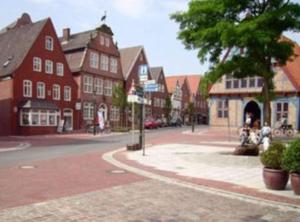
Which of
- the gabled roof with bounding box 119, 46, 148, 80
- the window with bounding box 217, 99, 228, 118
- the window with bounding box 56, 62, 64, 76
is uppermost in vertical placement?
the gabled roof with bounding box 119, 46, 148, 80

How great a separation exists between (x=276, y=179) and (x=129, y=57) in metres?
54.3

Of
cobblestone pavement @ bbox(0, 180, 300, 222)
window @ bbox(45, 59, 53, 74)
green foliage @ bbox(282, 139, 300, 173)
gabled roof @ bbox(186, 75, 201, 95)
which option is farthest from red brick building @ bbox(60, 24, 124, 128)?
green foliage @ bbox(282, 139, 300, 173)

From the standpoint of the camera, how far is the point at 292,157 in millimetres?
9812

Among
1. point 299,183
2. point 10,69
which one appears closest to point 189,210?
point 299,183

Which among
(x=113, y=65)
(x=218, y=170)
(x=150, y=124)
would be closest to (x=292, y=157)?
(x=218, y=170)

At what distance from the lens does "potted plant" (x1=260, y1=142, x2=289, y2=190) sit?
10.6 m

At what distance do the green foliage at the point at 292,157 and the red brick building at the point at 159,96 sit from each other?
5927 centimetres

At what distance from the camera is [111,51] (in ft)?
181

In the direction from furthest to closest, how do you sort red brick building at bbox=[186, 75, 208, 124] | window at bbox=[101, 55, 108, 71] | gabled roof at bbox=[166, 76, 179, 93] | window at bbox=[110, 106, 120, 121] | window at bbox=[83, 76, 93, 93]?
red brick building at bbox=[186, 75, 208, 124], gabled roof at bbox=[166, 76, 179, 93], window at bbox=[110, 106, 120, 121], window at bbox=[101, 55, 108, 71], window at bbox=[83, 76, 93, 93]

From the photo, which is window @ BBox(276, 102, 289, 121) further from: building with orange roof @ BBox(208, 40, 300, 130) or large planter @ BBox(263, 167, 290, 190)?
large planter @ BBox(263, 167, 290, 190)

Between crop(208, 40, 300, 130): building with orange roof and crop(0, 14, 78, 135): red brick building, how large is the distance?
1663cm

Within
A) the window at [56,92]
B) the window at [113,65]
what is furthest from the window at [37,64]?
the window at [113,65]

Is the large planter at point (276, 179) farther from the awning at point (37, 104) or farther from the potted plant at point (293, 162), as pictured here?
the awning at point (37, 104)

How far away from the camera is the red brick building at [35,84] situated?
4000 cm
